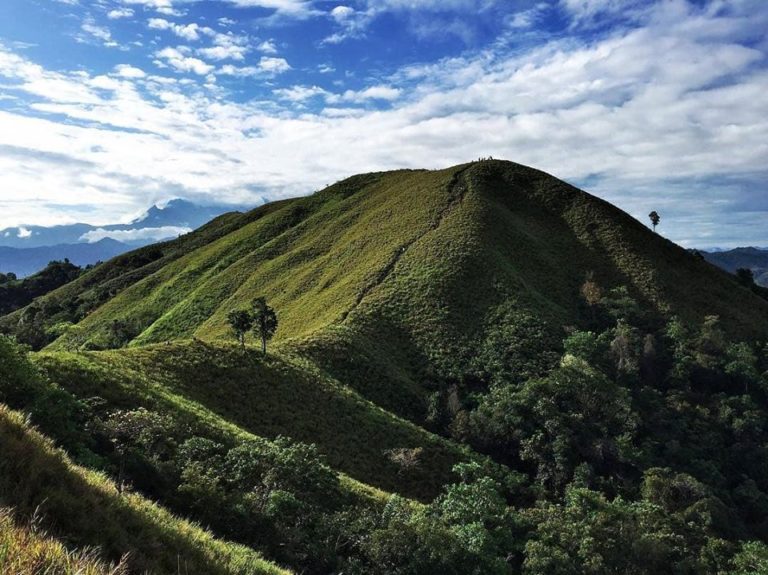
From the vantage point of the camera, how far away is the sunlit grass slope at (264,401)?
3294 cm

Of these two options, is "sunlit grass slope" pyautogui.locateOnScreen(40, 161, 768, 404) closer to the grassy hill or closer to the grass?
the grassy hill

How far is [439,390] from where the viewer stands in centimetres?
5906

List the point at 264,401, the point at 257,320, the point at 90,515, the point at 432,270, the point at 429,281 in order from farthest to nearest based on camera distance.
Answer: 1. the point at 432,270
2. the point at 429,281
3. the point at 257,320
4. the point at 264,401
5. the point at 90,515

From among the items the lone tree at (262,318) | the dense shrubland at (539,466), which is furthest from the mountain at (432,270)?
the lone tree at (262,318)

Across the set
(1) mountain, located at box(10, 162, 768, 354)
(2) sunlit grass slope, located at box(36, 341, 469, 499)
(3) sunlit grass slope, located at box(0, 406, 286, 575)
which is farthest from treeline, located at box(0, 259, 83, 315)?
(3) sunlit grass slope, located at box(0, 406, 286, 575)

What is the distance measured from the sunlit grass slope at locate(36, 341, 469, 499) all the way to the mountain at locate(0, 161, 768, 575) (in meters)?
0.26

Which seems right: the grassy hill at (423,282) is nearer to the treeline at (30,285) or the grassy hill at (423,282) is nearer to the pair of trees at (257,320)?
the pair of trees at (257,320)

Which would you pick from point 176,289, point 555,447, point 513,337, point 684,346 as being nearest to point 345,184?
point 176,289

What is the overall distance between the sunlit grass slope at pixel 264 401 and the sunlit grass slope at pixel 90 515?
22854 millimetres

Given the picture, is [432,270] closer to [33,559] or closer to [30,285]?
[33,559]

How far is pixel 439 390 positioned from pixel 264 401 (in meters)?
23.5

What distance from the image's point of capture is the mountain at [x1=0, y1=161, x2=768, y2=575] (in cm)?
2078

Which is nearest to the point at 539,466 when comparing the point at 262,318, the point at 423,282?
the point at 262,318

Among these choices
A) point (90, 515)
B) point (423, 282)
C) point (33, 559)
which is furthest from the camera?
point (423, 282)
